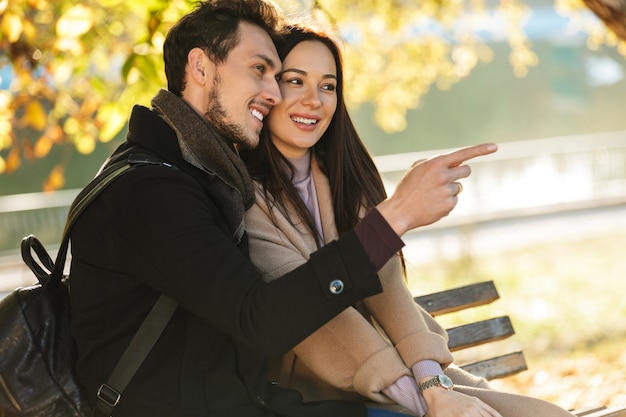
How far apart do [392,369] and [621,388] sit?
4.00m

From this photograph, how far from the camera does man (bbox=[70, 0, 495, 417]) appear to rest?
2018mm

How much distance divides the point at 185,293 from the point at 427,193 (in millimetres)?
630

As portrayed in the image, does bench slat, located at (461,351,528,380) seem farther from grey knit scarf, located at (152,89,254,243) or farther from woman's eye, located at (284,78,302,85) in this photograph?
grey knit scarf, located at (152,89,254,243)

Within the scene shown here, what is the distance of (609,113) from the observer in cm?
2177

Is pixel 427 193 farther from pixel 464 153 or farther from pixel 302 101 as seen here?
pixel 302 101

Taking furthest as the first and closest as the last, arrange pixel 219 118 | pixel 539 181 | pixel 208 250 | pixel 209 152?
pixel 539 181
pixel 219 118
pixel 209 152
pixel 208 250

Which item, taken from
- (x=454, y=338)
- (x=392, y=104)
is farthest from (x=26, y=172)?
(x=454, y=338)

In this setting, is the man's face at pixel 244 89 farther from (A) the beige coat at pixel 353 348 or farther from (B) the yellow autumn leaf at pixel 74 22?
(B) the yellow autumn leaf at pixel 74 22

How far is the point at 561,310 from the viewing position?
28.1ft

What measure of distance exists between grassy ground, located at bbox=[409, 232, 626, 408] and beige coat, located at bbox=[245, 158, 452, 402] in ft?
10.2

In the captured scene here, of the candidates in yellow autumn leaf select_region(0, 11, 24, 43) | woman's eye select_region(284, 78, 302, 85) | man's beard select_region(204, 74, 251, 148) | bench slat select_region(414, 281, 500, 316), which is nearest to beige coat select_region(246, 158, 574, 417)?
man's beard select_region(204, 74, 251, 148)

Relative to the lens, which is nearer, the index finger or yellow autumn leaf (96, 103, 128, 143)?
the index finger

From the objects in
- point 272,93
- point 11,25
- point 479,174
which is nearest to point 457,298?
point 272,93

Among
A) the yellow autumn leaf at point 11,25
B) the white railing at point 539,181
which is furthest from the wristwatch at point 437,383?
the white railing at point 539,181
